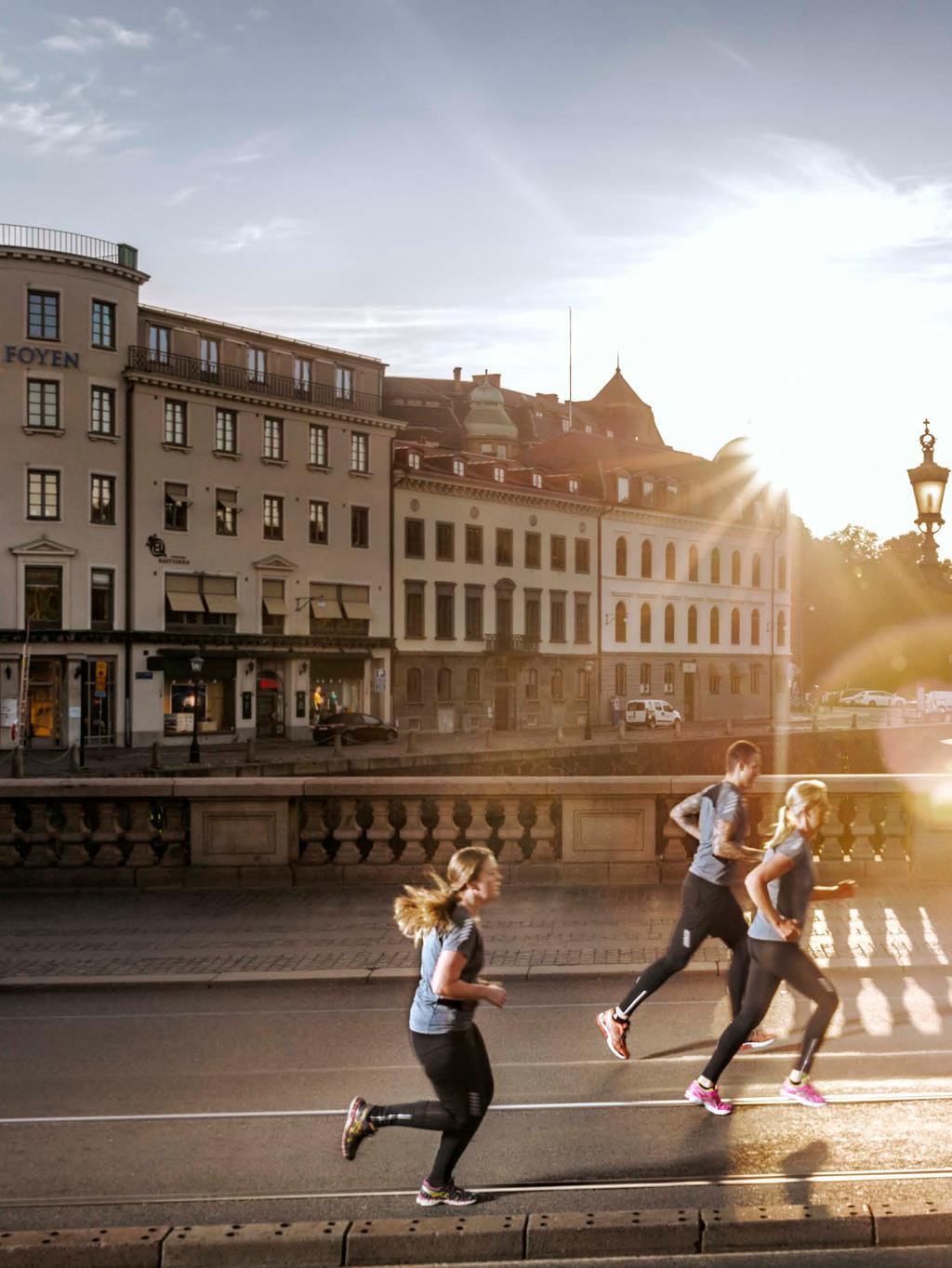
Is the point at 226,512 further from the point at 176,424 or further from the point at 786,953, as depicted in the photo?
the point at 786,953

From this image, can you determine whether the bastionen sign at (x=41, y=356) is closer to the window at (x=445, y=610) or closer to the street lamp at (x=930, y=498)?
the window at (x=445, y=610)

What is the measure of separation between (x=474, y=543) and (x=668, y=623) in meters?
17.4

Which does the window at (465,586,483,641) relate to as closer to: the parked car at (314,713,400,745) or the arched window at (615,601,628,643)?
the arched window at (615,601,628,643)

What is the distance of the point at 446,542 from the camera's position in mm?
66250

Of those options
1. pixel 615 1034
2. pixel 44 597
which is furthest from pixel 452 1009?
pixel 44 597

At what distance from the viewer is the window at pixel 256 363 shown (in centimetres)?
5853

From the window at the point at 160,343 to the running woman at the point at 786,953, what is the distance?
166 feet

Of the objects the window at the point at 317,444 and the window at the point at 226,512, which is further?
the window at the point at 317,444

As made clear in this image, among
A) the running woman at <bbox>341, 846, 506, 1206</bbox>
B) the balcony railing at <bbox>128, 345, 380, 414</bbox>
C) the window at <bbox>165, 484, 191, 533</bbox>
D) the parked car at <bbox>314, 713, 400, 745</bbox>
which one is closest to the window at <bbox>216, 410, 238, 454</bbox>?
the balcony railing at <bbox>128, 345, 380, 414</bbox>

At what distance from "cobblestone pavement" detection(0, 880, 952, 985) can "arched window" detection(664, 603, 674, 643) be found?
219 feet

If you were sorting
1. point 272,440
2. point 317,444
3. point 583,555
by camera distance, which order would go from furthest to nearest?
1. point 583,555
2. point 317,444
3. point 272,440

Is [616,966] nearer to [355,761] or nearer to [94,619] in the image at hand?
[355,761]

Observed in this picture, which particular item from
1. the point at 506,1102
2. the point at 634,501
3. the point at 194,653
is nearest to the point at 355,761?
the point at 194,653

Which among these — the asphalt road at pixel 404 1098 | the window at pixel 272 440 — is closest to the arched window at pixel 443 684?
the window at pixel 272 440
